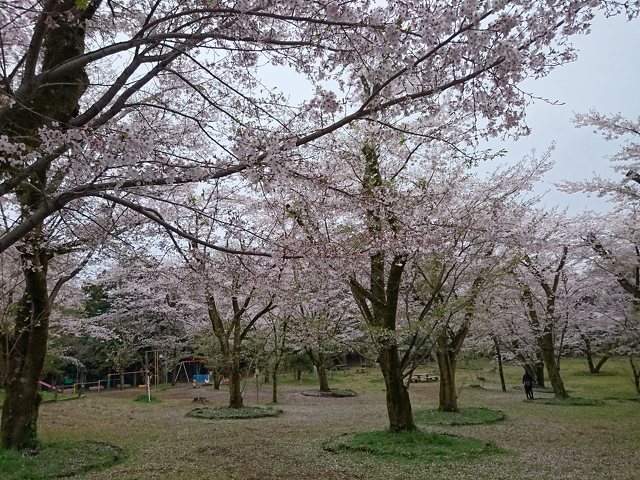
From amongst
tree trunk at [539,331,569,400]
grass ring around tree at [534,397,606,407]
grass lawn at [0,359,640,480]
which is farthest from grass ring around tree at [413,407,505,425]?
tree trunk at [539,331,569,400]

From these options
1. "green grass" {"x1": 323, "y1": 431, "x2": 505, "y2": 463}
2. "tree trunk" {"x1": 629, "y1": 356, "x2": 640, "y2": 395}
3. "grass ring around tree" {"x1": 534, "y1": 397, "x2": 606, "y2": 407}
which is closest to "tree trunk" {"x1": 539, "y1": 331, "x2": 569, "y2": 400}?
"grass ring around tree" {"x1": 534, "y1": 397, "x2": 606, "y2": 407}

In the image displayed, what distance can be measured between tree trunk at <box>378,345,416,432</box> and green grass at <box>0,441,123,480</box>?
505 cm

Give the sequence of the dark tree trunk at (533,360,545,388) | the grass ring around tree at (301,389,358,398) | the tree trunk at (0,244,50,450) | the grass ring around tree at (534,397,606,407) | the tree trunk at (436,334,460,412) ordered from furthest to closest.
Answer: the dark tree trunk at (533,360,545,388)
the grass ring around tree at (301,389,358,398)
the grass ring around tree at (534,397,606,407)
the tree trunk at (436,334,460,412)
the tree trunk at (0,244,50,450)

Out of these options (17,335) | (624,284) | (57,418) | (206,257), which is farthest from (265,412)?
(624,284)

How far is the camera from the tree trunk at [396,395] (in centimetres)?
933

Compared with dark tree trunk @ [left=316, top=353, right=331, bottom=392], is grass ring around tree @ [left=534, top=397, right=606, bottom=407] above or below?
below

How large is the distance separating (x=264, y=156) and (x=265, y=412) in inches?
476

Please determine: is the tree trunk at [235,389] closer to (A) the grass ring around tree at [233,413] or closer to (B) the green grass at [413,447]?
(A) the grass ring around tree at [233,413]

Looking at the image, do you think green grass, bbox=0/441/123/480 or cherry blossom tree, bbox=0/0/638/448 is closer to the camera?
cherry blossom tree, bbox=0/0/638/448

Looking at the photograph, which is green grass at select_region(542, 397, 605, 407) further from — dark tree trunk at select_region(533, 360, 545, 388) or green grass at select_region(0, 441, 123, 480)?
green grass at select_region(0, 441, 123, 480)

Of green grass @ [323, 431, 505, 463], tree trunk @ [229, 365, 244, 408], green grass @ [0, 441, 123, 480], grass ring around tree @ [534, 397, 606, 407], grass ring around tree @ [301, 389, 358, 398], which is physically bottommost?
grass ring around tree @ [534, 397, 606, 407]

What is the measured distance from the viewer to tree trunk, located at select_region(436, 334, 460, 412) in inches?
521

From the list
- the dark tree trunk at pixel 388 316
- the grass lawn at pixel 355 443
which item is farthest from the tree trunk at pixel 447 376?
the dark tree trunk at pixel 388 316

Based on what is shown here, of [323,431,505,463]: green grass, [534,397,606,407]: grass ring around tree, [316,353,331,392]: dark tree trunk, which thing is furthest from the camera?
[316,353,331,392]: dark tree trunk
